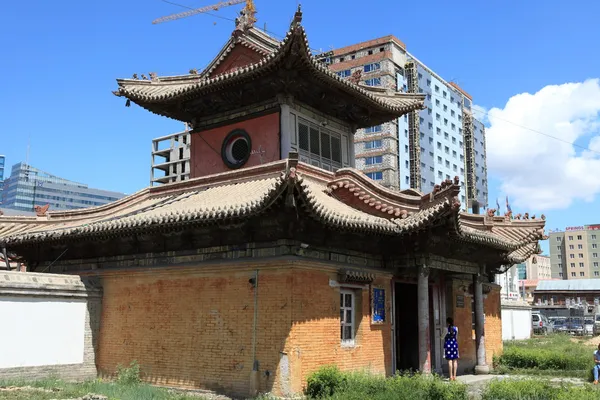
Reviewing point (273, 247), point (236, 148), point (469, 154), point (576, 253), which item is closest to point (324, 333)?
point (273, 247)

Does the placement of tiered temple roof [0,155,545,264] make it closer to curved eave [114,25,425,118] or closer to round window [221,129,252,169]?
round window [221,129,252,169]

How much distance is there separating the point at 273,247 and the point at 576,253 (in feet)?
446

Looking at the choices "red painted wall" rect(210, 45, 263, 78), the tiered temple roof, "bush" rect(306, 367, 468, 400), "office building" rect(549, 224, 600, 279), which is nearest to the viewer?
"bush" rect(306, 367, 468, 400)

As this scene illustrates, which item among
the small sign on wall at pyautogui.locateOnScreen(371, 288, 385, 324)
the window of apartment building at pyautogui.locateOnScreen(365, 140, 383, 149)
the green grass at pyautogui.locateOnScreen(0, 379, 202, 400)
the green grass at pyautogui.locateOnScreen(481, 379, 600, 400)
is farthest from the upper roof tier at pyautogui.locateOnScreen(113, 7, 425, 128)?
the window of apartment building at pyautogui.locateOnScreen(365, 140, 383, 149)

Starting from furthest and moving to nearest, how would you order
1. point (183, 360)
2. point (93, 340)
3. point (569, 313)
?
point (569, 313) → point (93, 340) → point (183, 360)

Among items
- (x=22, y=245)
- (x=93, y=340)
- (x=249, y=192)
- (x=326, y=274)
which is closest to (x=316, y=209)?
(x=326, y=274)

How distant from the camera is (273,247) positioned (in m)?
13.8

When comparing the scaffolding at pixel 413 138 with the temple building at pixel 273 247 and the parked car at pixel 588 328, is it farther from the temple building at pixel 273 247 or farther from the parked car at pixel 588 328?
the temple building at pixel 273 247

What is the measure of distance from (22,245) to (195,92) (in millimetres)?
7027

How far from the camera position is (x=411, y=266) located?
15938 millimetres

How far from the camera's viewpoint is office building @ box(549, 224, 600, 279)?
132 meters

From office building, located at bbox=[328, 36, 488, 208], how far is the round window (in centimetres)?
5451

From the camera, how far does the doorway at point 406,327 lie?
1861 cm

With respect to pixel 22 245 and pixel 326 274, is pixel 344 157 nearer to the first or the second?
pixel 326 274
